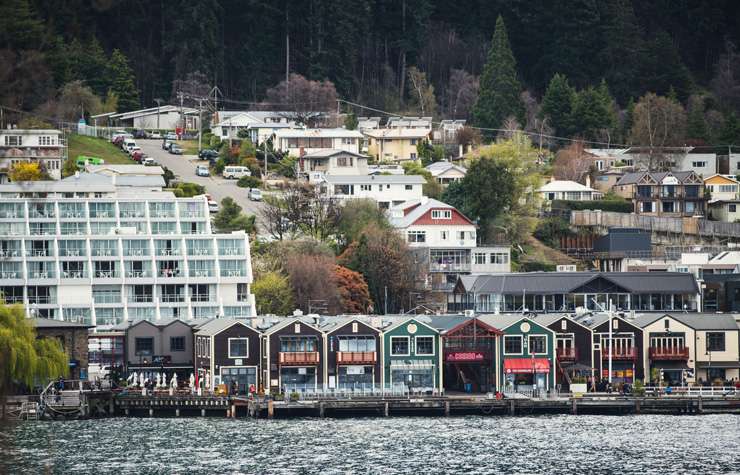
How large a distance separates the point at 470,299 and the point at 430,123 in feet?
215

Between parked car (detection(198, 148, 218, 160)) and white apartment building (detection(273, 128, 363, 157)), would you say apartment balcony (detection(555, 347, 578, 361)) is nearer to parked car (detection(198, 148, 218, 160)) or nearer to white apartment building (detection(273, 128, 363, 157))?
white apartment building (detection(273, 128, 363, 157))

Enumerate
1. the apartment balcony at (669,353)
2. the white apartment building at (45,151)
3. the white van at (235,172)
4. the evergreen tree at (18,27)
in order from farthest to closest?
the white van at (235,172)
the white apartment building at (45,151)
the apartment balcony at (669,353)
the evergreen tree at (18,27)

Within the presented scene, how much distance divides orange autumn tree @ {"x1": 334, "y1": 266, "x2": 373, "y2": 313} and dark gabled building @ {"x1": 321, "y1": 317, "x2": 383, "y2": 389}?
18.6 m

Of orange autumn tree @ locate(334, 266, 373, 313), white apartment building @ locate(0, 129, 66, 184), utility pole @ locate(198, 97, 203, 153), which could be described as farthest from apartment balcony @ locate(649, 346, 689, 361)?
utility pole @ locate(198, 97, 203, 153)

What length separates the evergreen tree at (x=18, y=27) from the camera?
20766 millimetres

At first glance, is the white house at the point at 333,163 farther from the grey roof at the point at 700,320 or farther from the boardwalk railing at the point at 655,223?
the grey roof at the point at 700,320

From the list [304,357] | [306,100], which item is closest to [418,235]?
[304,357]

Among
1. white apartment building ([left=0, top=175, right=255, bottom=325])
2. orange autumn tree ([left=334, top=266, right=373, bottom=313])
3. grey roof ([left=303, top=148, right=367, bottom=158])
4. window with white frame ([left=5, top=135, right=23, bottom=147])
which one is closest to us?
white apartment building ([left=0, top=175, right=255, bottom=325])

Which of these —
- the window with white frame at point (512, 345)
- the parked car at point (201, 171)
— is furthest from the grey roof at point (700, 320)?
the parked car at point (201, 171)

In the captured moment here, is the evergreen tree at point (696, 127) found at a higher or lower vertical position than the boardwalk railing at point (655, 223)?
higher

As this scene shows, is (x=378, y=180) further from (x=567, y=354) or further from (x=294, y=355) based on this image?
(x=294, y=355)

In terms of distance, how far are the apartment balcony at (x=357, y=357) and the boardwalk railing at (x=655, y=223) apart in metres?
51.9

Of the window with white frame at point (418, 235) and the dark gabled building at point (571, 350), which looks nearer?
the dark gabled building at point (571, 350)

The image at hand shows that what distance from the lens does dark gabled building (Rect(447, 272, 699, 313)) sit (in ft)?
347
